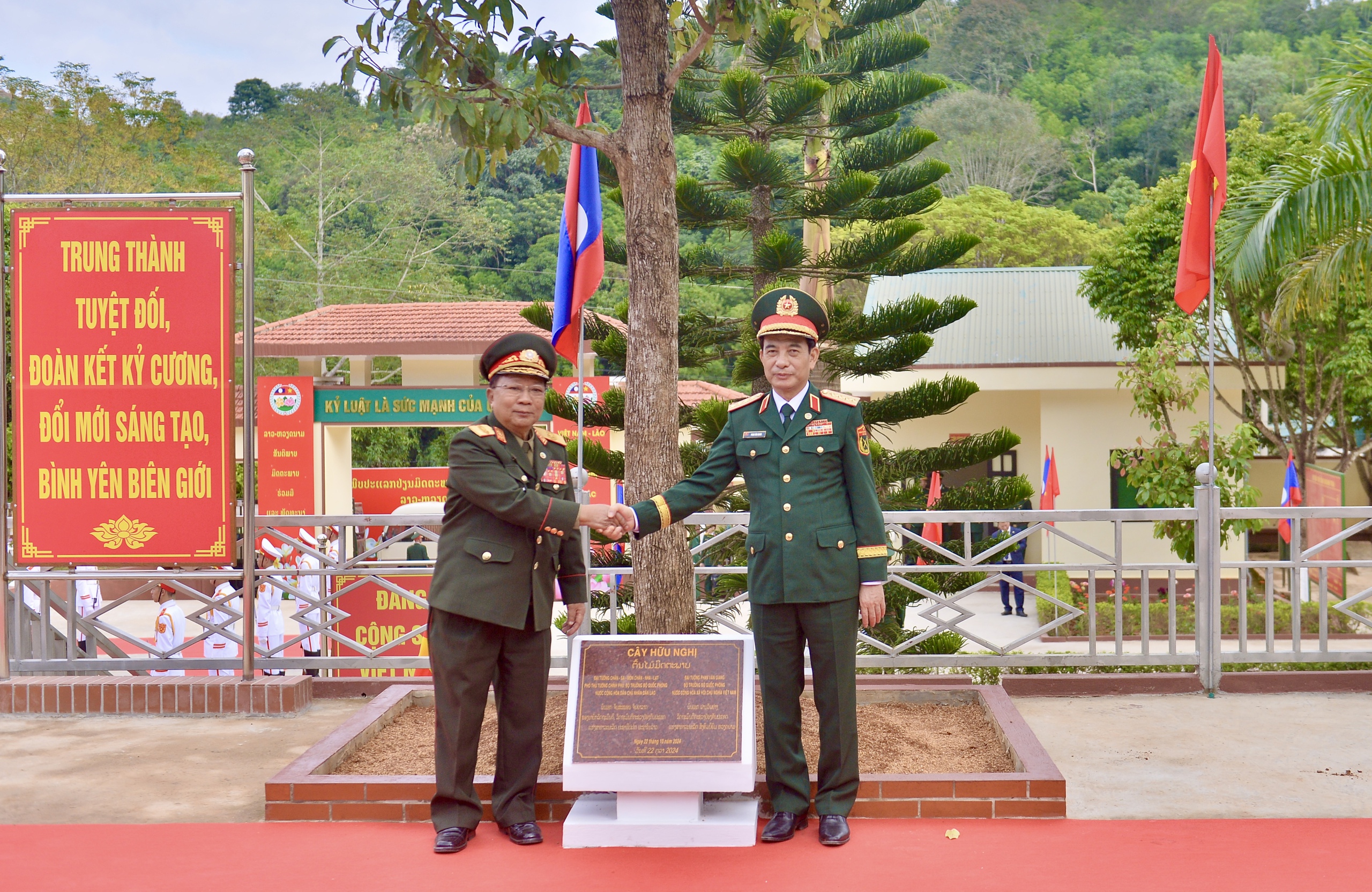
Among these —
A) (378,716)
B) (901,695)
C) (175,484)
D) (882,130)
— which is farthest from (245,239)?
(882,130)

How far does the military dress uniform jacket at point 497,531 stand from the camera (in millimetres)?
3439

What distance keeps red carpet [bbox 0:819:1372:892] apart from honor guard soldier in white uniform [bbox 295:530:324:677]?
6.83 feet

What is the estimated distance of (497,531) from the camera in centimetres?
353

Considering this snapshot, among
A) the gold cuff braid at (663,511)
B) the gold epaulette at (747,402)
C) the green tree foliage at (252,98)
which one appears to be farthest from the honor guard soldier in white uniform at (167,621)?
the green tree foliage at (252,98)

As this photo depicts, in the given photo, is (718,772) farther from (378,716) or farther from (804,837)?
(378,716)

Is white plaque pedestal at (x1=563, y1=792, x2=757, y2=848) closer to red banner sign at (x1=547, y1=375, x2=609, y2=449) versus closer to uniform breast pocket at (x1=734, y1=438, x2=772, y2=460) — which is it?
uniform breast pocket at (x1=734, y1=438, x2=772, y2=460)

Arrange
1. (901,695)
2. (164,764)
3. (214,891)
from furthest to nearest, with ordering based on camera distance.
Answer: (901,695) < (164,764) < (214,891)

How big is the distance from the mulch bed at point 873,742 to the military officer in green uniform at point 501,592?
1.27 ft

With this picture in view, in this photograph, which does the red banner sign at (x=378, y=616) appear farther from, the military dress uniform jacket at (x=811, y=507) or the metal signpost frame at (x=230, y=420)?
the military dress uniform jacket at (x=811, y=507)

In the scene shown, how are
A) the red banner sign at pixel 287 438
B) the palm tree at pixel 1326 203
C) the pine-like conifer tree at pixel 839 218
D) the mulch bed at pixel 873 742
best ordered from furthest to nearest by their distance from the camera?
the red banner sign at pixel 287 438
the pine-like conifer tree at pixel 839 218
the palm tree at pixel 1326 203
the mulch bed at pixel 873 742

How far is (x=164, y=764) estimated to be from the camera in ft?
14.4

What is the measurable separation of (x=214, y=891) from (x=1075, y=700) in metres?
3.73

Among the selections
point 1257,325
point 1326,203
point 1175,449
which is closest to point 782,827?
point 1326,203

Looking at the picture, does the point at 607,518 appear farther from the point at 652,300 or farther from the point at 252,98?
the point at 252,98
